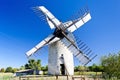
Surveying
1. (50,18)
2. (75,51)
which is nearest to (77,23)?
(50,18)

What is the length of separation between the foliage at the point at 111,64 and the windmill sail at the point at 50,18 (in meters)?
9.69

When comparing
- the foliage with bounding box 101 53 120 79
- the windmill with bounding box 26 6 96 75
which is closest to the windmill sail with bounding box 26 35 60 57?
the windmill with bounding box 26 6 96 75

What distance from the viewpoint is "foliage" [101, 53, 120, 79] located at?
40506 millimetres

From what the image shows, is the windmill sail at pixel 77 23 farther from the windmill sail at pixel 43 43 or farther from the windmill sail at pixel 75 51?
the windmill sail at pixel 43 43

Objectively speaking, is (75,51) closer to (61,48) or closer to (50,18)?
(61,48)

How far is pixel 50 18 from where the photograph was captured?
137 feet

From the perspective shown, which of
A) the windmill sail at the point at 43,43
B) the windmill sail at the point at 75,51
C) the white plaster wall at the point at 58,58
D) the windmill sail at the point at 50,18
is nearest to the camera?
the windmill sail at the point at 75,51

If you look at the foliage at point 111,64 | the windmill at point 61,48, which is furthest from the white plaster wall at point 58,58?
the foliage at point 111,64

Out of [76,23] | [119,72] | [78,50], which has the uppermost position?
→ [76,23]

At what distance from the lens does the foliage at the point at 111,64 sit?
4051cm

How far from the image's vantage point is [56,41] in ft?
132

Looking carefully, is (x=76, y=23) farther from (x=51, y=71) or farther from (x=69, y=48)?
(x=51, y=71)

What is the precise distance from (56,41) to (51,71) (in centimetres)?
424

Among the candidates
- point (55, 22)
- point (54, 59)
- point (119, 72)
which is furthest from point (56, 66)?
point (119, 72)
